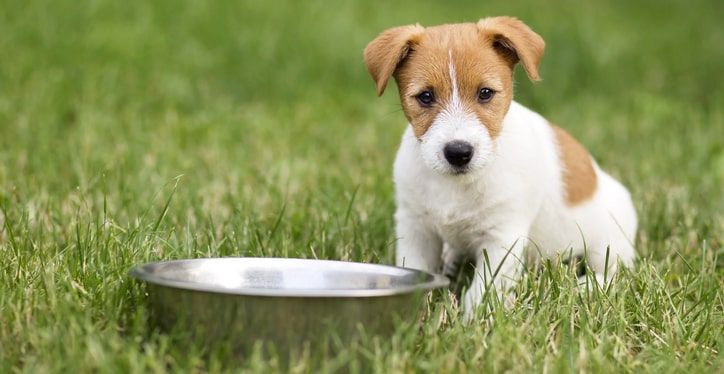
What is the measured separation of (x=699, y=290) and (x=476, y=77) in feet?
4.19

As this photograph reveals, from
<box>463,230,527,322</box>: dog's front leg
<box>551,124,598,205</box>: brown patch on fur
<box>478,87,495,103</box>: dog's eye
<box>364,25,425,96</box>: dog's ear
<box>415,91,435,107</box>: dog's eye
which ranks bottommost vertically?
<box>463,230,527,322</box>: dog's front leg

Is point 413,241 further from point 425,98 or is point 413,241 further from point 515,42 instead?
point 515,42

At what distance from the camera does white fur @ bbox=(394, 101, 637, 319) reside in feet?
13.1

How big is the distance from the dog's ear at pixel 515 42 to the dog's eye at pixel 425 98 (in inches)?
14.2

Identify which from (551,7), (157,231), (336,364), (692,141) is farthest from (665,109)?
(336,364)

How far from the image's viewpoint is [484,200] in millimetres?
4242

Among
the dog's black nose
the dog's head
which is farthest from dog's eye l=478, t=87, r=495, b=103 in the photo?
the dog's black nose

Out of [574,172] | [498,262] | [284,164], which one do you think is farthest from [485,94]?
[284,164]

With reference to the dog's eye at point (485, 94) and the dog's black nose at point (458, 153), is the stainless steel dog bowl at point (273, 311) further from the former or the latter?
the dog's eye at point (485, 94)

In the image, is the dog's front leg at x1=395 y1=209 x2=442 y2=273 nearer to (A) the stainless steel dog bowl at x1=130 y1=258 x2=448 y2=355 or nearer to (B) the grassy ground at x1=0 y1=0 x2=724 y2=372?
(B) the grassy ground at x1=0 y1=0 x2=724 y2=372

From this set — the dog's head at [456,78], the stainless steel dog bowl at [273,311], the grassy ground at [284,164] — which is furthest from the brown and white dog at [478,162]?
the stainless steel dog bowl at [273,311]

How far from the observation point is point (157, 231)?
164 inches

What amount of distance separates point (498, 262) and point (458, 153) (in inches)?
23.7

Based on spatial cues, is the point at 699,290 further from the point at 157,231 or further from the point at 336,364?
the point at 157,231
